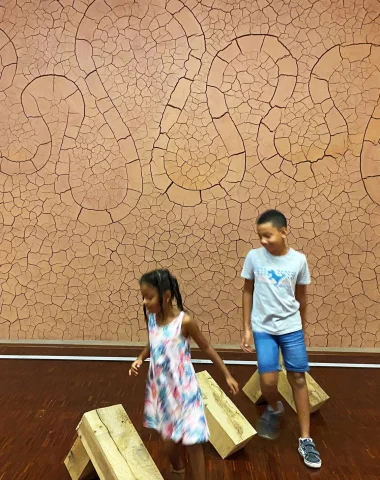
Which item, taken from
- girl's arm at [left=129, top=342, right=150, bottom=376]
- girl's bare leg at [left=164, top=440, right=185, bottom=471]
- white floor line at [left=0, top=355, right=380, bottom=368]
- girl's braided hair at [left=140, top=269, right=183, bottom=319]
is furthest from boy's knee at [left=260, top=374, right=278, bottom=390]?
white floor line at [left=0, top=355, right=380, bottom=368]

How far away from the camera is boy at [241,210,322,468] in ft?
6.89

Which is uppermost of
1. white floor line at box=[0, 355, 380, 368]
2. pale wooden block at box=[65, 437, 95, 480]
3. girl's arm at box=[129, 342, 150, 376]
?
girl's arm at box=[129, 342, 150, 376]

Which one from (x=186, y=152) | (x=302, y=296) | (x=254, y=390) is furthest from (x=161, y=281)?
(x=186, y=152)

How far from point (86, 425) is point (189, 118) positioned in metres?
2.38

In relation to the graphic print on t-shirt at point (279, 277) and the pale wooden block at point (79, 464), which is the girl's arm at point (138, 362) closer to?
the pale wooden block at point (79, 464)

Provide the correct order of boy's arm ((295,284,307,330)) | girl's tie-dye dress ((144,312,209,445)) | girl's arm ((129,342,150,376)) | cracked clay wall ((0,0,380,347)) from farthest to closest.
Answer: cracked clay wall ((0,0,380,347))
boy's arm ((295,284,307,330))
girl's arm ((129,342,150,376))
girl's tie-dye dress ((144,312,209,445))

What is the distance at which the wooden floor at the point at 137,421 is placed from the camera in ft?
6.31

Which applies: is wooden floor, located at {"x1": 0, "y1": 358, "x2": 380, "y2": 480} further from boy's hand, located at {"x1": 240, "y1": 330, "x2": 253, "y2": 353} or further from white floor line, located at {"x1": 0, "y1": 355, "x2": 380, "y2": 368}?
boy's hand, located at {"x1": 240, "y1": 330, "x2": 253, "y2": 353}

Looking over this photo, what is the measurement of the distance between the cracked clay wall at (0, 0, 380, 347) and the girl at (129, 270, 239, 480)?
5.75 feet

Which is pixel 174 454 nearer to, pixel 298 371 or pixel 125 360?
pixel 298 371

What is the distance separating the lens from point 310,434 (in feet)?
7.36

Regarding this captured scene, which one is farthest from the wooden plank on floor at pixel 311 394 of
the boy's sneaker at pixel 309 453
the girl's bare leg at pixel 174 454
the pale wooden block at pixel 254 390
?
the girl's bare leg at pixel 174 454

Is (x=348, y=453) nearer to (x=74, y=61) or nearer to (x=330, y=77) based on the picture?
(x=330, y=77)

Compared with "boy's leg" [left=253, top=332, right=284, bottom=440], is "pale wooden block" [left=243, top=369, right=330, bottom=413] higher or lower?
lower
